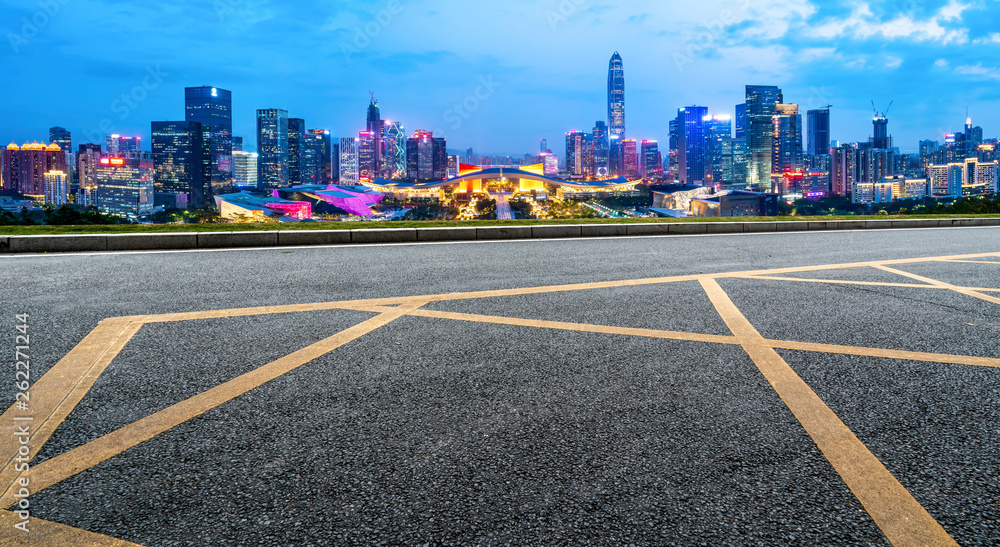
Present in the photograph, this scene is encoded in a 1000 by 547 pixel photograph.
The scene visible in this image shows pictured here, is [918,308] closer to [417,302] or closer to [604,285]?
[604,285]

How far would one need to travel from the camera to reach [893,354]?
12.2ft

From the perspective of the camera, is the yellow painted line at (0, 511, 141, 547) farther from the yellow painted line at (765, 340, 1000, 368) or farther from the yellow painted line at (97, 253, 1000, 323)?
the yellow painted line at (765, 340, 1000, 368)

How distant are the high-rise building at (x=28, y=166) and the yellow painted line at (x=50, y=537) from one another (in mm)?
80405

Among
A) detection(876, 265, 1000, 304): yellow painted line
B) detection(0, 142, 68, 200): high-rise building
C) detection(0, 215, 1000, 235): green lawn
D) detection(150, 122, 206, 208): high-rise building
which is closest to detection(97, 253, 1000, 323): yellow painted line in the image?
detection(876, 265, 1000, 304): yellow painted line

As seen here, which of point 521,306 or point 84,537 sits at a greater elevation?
point 521,306

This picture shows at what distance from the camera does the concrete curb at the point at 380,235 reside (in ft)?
30.0

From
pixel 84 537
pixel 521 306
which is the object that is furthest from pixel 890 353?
pixel 84 537

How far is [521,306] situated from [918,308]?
11.1ft

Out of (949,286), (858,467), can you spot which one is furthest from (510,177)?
(858,467)

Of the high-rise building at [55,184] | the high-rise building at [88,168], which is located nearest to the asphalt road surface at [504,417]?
the high-rise building at [55,184]

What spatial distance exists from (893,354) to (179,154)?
6468 inches

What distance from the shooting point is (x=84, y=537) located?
1.82 metres

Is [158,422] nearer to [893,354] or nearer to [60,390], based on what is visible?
[60,390]

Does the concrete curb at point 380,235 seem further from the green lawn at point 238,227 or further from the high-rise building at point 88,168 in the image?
the high-rise building at point 88,168
